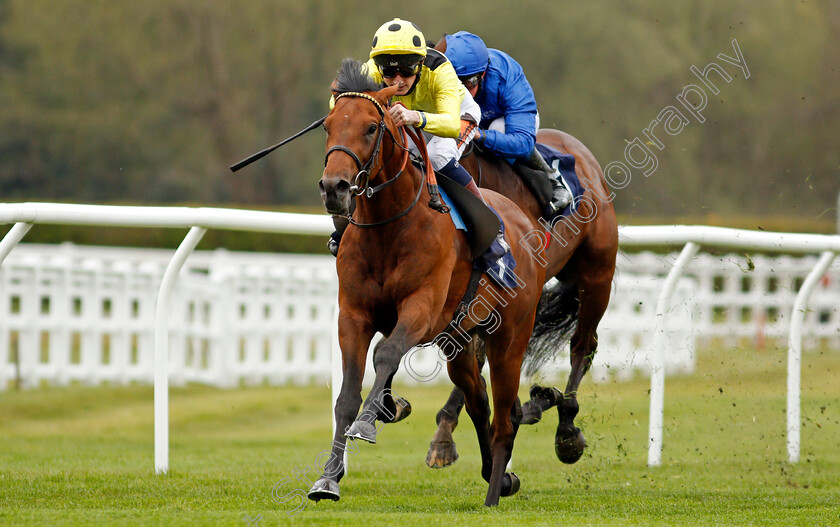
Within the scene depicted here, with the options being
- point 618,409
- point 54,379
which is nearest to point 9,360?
point 54,379

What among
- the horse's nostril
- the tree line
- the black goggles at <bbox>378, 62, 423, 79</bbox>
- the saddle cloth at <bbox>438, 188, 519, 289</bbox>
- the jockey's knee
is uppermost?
the tree line

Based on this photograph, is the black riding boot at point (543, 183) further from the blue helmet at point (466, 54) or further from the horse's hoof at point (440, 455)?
the horse's hoof at point (440, 455)

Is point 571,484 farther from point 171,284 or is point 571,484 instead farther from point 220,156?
point 220,156

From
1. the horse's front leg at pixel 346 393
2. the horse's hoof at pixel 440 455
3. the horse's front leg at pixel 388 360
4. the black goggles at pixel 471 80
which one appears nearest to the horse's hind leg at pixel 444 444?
the horse's hoof at pixel 440 455

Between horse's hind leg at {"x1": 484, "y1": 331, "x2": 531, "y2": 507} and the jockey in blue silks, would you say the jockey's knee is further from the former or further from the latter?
horse's hind leg at {"x1": 484, "y1": 331, "x2": 531, "y2": 507}

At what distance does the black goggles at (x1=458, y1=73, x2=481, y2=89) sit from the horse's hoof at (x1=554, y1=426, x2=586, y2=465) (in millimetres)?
1837

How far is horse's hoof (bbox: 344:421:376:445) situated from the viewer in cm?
362

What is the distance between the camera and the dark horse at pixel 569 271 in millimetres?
5352

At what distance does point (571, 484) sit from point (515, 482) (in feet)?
2.27

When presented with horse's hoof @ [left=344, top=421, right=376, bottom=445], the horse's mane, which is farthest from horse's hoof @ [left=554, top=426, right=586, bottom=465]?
the horse's mane

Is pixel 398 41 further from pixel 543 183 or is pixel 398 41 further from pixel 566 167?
pixel 566 167

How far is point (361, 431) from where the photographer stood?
3.63 metres

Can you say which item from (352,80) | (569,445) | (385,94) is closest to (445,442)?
(569,445)

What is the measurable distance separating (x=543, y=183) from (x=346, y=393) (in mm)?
2028
